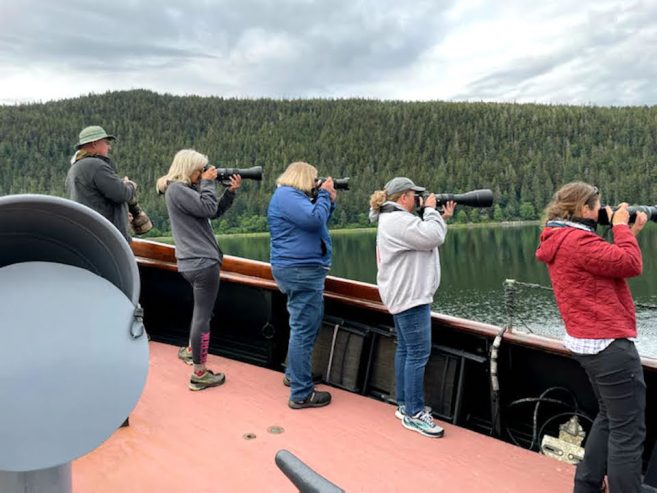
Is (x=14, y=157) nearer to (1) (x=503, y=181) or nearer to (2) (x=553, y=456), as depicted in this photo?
(1) (x=503, y=181)

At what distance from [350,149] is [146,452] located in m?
86.5

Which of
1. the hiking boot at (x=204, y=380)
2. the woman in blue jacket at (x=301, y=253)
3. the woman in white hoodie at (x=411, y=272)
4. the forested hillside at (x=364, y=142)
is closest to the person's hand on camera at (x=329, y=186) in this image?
the woman in blue jacket at (x=301, y=253)

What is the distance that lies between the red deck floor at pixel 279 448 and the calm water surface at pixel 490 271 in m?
0.72

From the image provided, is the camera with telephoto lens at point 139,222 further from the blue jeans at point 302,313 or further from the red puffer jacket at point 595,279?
the red puffer jacket at point 595,279

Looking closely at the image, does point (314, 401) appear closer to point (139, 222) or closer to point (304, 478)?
point (139, 222)

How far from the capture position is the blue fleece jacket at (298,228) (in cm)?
265

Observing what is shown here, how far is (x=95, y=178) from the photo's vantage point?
8.47 feet

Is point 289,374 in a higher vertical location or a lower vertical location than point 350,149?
lower

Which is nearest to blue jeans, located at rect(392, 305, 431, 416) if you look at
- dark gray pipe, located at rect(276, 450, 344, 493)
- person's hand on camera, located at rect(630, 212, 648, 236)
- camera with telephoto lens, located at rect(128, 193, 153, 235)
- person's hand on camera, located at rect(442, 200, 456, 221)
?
person's hand on camera, located at rect(442, 200, 456, 221)

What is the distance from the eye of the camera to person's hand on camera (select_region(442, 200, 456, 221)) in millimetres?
2607

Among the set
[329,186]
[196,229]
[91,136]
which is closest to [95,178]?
[91,136]

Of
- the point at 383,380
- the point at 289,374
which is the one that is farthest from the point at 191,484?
the point at 383,380

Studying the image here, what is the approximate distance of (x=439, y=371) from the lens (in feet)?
9.23

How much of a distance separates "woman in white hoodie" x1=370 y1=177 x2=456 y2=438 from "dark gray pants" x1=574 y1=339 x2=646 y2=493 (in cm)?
81
